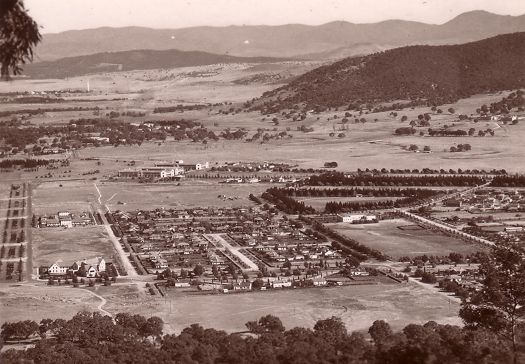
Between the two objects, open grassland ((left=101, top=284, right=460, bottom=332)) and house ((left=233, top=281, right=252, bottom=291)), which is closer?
open grassland ((left=101, top=284, right=460, bottom=332))

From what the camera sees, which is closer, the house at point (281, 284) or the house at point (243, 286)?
the house at point (243, 286)

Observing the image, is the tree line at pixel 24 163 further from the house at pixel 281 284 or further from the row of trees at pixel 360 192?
the house at pixel 281 284

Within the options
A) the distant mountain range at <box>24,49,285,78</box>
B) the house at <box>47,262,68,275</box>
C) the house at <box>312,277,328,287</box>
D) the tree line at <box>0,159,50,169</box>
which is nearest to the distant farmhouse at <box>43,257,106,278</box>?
the house at <box>47,262,68,275</box>

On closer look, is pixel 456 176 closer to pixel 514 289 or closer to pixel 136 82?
pixel 514 289

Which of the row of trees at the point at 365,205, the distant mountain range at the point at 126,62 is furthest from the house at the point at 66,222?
the distant mountain range at the point at 126,62

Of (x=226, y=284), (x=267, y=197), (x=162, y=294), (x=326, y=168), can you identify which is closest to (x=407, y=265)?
(x=226, y=284)

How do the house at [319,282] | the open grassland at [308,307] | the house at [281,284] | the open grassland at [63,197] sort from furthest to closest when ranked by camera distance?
1. the open grassland at [63,197]
2. the house at [319,282]
3. the house at [281,284]
4. the open grassland at [308,307]

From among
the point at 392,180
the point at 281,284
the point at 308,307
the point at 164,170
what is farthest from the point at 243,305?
the point at 164,170

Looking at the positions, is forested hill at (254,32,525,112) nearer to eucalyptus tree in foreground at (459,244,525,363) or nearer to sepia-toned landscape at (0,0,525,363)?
sepia-toned landscape at (0,0,525,363)
